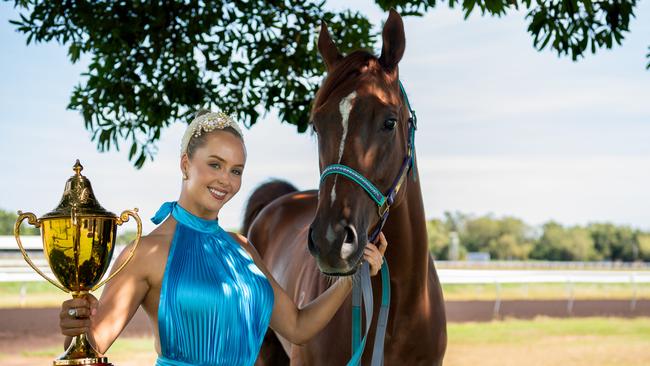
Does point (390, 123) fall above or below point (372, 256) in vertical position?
above

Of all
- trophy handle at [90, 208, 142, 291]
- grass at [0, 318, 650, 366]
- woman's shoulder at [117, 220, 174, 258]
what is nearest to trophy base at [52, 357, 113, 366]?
trophy handle at [90, 208, 142, 291]

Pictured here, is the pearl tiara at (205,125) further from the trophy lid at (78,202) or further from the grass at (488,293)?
the grass at (488,293)

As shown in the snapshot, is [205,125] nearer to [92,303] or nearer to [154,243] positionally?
[154,243]

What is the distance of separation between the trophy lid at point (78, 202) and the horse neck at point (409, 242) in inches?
Answer: 57.4

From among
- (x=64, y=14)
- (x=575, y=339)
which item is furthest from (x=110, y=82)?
(x=575, y=339)

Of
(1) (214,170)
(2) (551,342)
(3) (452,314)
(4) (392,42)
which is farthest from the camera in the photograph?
(3) (452,314)

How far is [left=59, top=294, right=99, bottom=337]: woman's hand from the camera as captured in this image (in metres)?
2.41

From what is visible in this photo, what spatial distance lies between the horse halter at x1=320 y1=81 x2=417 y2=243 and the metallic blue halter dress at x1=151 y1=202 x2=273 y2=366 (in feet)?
1.71

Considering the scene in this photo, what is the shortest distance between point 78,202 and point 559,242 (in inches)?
3370

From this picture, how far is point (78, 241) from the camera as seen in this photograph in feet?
8.39

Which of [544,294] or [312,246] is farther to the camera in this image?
[544,294]

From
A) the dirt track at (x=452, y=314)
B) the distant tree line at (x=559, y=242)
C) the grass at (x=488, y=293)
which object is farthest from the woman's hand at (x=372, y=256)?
the distant tree line at (x=559, y=242)

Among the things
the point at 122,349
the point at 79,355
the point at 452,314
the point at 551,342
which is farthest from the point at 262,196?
the point at 452,314

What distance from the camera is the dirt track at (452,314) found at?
1145cm
